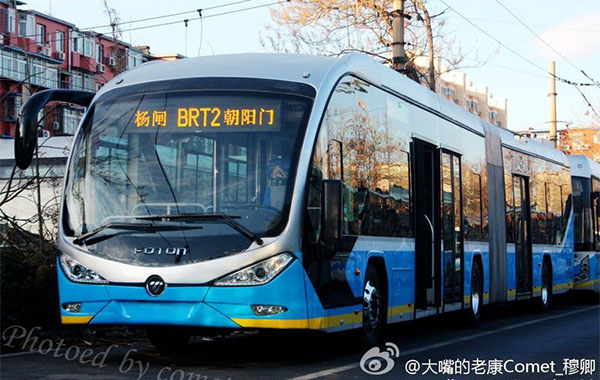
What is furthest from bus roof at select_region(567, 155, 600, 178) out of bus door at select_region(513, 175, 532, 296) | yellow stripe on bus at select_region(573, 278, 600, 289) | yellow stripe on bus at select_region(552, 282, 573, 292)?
bus door at select_region(513, 175, 532, 296)

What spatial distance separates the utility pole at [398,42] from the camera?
22219 mm

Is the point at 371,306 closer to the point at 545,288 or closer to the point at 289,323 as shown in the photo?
the point at 289,323

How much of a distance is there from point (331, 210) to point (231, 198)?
3.08 ft

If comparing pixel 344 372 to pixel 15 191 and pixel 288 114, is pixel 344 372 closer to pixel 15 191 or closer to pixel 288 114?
pixel 288 114

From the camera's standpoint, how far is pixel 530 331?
15961 mm

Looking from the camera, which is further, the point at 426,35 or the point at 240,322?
the point at 426,35

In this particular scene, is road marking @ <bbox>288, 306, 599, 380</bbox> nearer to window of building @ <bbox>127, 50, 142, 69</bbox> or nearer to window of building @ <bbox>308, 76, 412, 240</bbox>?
window of building @ <bbox>308, 76, 412, 240</bbox>

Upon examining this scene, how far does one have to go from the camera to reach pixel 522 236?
20.9 m

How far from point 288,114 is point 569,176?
1675 cm

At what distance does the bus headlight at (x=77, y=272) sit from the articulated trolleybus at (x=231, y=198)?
0.02m

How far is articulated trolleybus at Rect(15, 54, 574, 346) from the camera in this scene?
9.88m

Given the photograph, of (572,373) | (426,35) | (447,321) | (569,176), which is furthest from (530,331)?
(426,35)

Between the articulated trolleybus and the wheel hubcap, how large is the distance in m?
0.02

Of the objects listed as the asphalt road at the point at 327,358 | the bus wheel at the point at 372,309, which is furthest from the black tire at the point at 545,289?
the bus wheel at the point at 372,309
